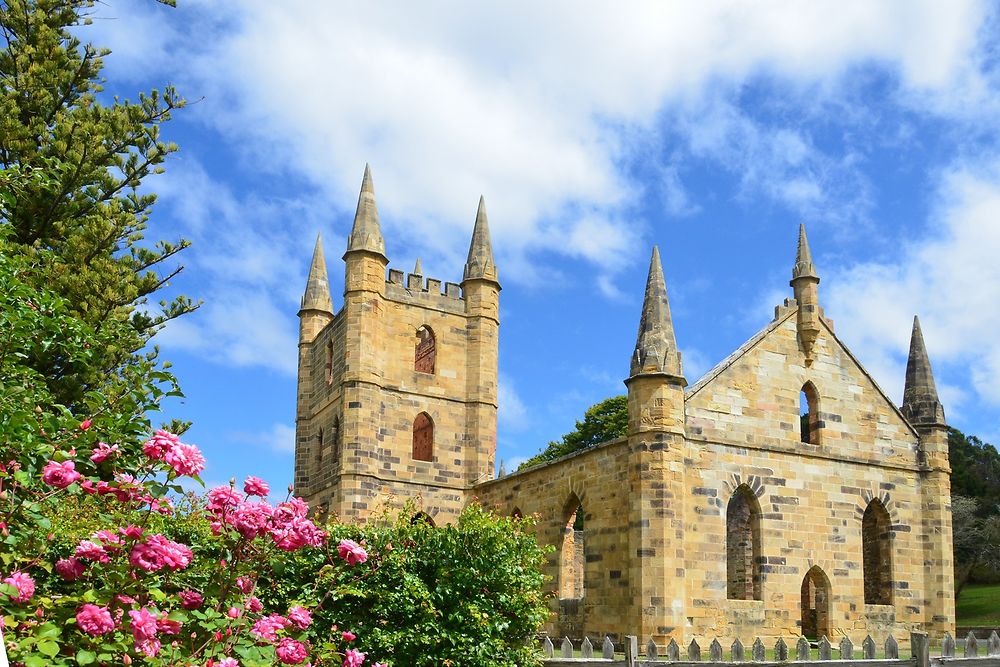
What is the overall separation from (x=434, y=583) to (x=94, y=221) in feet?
34.8

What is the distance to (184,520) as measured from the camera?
1268 centimetres

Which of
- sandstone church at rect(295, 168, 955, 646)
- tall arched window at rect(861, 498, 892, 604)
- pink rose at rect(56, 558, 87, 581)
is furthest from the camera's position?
tall arched window at rect(861, 498, 892, 604)

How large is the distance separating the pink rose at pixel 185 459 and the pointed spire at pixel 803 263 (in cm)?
2023

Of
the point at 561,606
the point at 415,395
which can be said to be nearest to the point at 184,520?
the point at 561,606

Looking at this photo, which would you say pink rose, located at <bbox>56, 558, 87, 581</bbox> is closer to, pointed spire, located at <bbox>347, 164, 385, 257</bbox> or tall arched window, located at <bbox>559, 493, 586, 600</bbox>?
tall arched window, located at <bbox>559, 493, 586, 600</bbox>

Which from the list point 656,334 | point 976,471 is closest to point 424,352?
point 656,334

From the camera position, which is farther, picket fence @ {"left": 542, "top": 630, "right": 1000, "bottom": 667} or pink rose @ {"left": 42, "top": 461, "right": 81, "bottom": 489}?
picket fence @ {"left": 542, "top": 630, "right": 1000, "bottom": 667}

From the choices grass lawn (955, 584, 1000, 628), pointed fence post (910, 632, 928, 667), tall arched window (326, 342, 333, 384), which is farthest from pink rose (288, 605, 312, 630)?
grass lawn (955, 584, 1000, 628)

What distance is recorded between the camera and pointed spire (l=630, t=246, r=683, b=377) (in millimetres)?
20844

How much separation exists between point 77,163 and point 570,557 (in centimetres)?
1954

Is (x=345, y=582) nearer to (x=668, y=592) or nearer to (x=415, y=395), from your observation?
(x=668, y=592)

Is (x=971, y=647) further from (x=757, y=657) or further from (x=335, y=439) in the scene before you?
(x=335, y=439)

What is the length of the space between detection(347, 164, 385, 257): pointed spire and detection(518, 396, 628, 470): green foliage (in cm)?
2052

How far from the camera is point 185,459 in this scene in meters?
6.29
